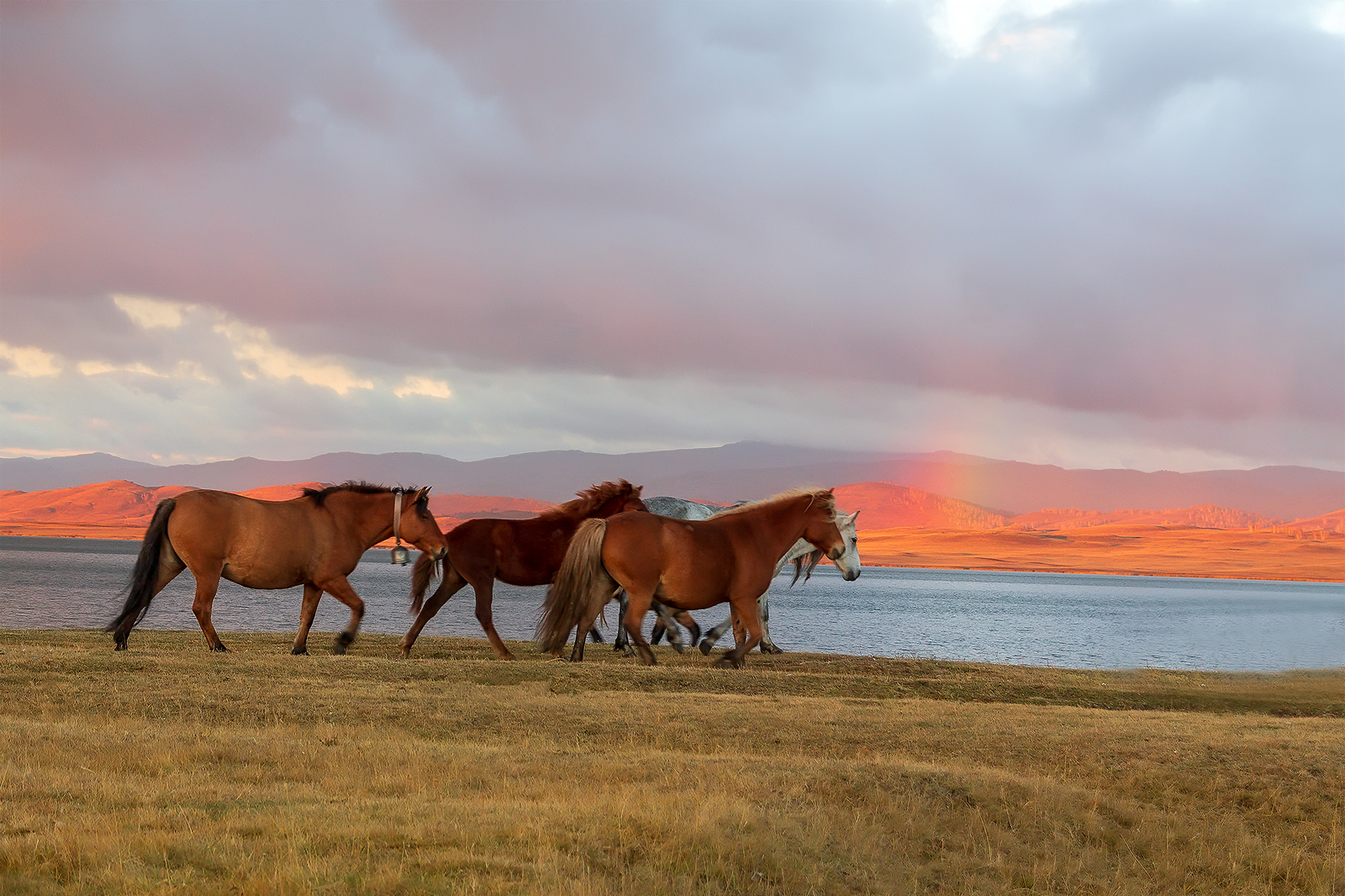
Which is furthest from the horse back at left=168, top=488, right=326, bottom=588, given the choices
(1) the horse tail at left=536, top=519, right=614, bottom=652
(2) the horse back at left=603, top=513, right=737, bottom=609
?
(2) the horse back at left=603, top=513, right=737, bottom=609

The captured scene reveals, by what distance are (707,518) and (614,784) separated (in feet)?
39.6

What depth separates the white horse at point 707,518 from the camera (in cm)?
1870

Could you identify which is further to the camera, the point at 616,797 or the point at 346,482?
the point at 346,482

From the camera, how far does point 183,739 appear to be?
33.1ft

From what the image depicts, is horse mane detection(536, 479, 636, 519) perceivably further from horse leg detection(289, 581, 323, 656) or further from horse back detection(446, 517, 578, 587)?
horse leg detection(289, 581, 323, 656)

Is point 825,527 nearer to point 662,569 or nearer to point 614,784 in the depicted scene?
point 662,569

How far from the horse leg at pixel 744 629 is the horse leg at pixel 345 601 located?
18.8 feet

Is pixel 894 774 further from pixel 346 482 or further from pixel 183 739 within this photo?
pixel 346 482

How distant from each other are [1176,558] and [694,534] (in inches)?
7888

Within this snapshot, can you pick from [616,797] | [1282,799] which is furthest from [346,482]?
[1282,799]

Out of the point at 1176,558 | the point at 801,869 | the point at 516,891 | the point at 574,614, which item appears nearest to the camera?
the point at 516,891

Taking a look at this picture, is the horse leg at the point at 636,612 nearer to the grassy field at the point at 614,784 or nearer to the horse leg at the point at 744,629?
the grassy field at the point at 614,784

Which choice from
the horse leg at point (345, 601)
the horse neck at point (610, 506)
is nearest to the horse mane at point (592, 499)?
the horse neck at point (610, 506)

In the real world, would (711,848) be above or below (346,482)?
below
